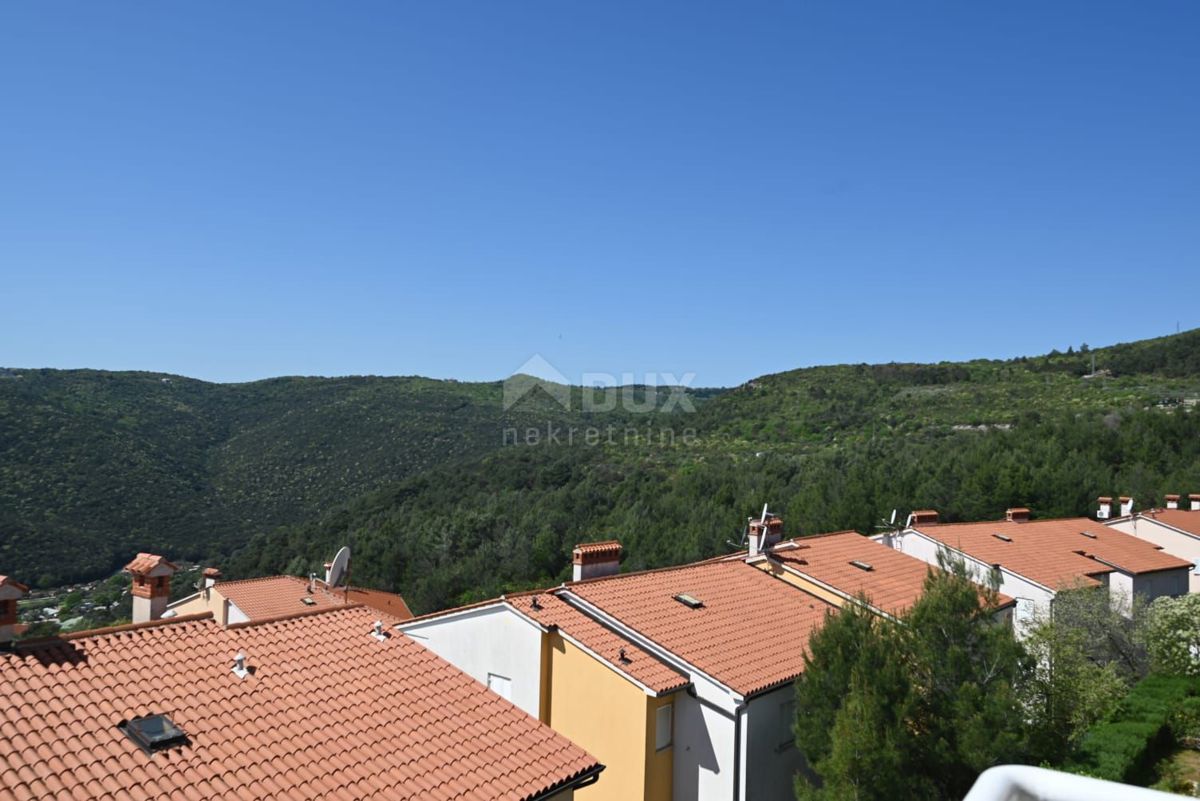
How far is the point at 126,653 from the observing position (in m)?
8.90

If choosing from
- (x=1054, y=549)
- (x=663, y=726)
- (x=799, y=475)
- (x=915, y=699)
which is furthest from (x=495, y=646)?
(x=799, y=475)

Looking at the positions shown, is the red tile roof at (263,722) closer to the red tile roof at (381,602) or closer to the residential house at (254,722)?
the residential house at (254,722)

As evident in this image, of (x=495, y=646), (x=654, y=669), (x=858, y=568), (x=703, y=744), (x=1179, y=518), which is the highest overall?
(x=1179, y=518)

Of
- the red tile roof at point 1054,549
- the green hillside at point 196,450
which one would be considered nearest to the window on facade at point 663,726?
the red tile roof at point 1054,549

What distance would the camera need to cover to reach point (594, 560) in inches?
662

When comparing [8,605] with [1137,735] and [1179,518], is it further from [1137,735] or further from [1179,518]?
[1179,518]

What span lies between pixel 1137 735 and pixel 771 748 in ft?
23.1

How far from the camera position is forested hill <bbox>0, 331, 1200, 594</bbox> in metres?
45.6

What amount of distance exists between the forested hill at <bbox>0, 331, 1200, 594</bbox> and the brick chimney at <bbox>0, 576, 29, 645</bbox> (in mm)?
35117

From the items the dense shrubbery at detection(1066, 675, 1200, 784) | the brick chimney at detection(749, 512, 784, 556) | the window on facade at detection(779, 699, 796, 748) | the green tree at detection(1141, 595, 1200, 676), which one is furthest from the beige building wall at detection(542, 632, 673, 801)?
the green tree at detection(1141, 595, 1200, 676)

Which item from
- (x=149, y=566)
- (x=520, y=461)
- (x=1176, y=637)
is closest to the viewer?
(x=149, y=566)

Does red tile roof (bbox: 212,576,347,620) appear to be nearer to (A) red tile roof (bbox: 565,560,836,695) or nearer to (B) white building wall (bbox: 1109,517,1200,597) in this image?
(A) red tile roof (bbox: 565,560,836,695)

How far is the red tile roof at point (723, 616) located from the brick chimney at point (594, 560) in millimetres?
1059

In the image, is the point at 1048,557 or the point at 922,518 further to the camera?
the point at 922,518
